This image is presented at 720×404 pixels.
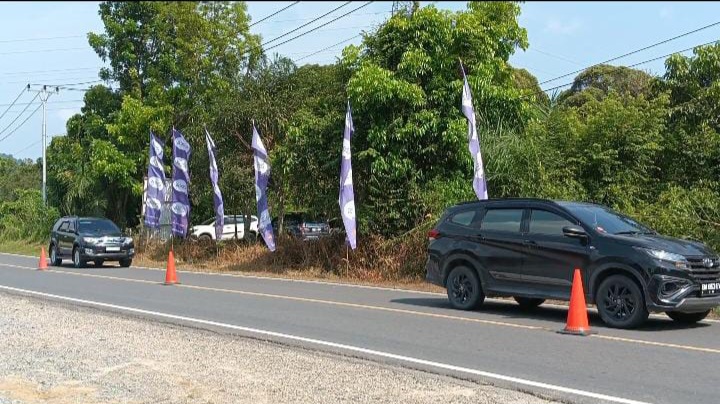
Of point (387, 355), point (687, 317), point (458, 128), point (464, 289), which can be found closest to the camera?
point (387, 355)

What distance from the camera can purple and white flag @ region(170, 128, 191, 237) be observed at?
28.0m

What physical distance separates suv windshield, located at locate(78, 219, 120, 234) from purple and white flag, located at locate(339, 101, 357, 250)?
1070cm

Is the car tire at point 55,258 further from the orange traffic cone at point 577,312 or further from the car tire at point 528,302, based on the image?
the orange traffic cone at point 577,312


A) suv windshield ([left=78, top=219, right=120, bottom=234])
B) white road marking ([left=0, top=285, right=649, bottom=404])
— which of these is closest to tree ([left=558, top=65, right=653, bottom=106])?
suv windshield ([left=78, top=219, right=120, bottom=234])

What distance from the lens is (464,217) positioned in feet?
43.9

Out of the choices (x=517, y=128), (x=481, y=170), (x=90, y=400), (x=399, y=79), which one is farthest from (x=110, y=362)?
(x=517, y=128)

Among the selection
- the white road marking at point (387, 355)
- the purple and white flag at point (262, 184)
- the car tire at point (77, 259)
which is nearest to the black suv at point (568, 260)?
the white road marking at point (387, 355)

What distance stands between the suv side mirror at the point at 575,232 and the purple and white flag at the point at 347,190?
9.22m

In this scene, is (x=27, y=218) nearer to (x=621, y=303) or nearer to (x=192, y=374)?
(x=192, y=374)

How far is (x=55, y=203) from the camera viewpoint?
4634 cm

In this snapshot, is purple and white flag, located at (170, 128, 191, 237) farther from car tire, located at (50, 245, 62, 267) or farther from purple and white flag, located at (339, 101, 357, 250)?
purple and white flag, located at (339, 101, 357, 250)

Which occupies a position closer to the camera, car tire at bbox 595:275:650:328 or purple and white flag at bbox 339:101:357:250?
car tire at bbox 595:275:650:328

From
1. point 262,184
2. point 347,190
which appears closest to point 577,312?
point 347,190

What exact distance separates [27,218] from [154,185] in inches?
866
